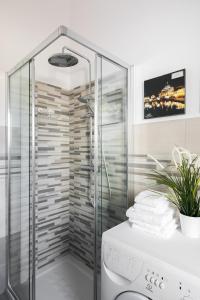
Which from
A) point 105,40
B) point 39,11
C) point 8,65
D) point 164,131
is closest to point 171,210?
point 164,131

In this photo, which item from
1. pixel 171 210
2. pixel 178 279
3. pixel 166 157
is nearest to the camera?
pixel 178 279

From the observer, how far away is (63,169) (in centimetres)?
216

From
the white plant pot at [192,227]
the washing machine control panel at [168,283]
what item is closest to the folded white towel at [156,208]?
the white plant pot at [192,227]

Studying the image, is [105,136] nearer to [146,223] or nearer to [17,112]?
[146,223]

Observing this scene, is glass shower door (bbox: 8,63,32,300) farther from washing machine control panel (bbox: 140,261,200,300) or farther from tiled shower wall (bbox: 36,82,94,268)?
washing machine control panel (bbox: 140,261,200,300)

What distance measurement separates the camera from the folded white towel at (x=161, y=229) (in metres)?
1.00

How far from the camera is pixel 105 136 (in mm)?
1468

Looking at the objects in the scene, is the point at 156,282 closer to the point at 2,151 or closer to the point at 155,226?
the point at 155,226

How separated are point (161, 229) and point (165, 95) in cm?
89

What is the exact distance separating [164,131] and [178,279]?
935mm

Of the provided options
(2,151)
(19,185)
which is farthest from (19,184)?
(2,151)

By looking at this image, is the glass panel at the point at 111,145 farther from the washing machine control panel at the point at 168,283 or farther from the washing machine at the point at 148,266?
the washing machine control panel at the point at 168,283

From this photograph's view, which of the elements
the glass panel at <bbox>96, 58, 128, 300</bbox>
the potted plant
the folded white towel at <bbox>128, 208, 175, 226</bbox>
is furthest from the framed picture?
the folded white towel at <bbox>128, 208, 175, 226</bbox>

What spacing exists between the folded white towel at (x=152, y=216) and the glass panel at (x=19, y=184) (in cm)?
90
